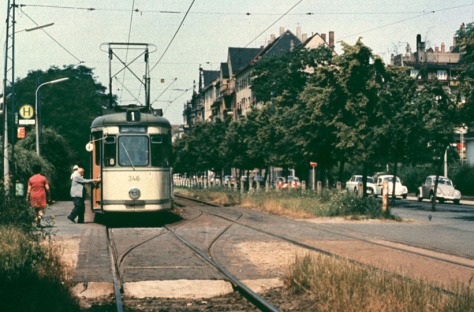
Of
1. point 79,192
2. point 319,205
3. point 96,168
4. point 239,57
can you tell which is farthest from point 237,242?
point 239,57

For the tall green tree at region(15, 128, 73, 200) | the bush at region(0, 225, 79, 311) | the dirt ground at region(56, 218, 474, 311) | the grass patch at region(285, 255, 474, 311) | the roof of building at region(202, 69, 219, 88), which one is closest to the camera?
the grass patch at region(285, 255, 474, 311)

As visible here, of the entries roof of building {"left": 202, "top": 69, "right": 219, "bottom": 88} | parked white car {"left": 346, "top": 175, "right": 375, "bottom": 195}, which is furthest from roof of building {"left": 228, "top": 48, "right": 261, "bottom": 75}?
parked white car {"left": 346, "top": 175, "right": 375, "bottom": 195}

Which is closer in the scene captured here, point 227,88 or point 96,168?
point 96,168

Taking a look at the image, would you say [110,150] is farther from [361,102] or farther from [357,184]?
[357,184]

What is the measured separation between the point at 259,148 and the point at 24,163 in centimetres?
1697

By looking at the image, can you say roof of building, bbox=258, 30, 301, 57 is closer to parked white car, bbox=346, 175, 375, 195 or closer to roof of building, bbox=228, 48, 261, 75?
roof of building, bbox=228, 48, 261, 75

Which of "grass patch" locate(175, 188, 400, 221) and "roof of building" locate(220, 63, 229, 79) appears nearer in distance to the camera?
"grass patch" locate(175, 188, 400, 221)

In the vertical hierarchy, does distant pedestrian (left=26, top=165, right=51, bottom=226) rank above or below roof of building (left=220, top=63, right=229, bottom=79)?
below

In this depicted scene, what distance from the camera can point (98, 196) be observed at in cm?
2234

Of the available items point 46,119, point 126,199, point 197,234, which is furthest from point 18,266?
point 46,119

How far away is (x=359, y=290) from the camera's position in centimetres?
829

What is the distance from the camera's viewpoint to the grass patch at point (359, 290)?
24.6 ft

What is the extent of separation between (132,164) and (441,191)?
31.9 metres

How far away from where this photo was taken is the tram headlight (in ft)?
71.3
